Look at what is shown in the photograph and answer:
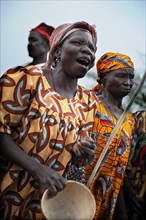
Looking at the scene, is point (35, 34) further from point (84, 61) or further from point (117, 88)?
point (84, 61)

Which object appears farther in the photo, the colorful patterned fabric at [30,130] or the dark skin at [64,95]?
the colorful patterned fabric at [30,130]

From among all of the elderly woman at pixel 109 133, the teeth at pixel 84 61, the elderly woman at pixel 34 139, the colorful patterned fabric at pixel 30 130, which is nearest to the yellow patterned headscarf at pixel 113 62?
the elderly woman at pixel 109 133

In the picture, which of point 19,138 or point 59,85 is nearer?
point 19,138

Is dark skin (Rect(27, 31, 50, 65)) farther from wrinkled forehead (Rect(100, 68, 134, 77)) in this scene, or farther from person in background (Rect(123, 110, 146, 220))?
person in background (Rect(123, 110, 146, 220))

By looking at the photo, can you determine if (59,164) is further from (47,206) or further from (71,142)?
(47,206)

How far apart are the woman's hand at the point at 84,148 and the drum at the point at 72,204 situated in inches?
7.1

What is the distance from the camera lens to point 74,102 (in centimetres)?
255

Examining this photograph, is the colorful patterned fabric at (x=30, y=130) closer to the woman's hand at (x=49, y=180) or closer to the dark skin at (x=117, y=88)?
the woman's hand at (x=49, y=180)

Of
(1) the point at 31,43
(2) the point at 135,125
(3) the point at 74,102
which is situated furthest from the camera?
(1) the point at 31,43

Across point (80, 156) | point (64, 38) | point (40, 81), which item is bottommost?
point (80, 156)

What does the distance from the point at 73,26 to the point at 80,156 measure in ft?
3.17

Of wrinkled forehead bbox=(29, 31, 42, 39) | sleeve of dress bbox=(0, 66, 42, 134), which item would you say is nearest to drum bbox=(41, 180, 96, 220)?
sleeve of dress bbox=(0, 66, 42, 134)

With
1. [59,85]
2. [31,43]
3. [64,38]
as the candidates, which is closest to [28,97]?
[59,85]

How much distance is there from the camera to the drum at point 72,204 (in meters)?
2.13
